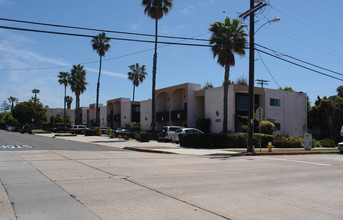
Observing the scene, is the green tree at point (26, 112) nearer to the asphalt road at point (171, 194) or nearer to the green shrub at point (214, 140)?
the green shrub at point (214, 140)

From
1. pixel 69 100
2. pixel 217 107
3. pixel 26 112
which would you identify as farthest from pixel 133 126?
pixel 69 100

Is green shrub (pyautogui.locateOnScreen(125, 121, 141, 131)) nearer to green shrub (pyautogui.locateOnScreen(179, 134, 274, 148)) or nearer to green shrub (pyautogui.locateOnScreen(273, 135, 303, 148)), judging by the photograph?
green shrub (pyautogui.locateOnScreen(179, 134, 274, 148))

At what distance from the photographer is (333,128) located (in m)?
41.8

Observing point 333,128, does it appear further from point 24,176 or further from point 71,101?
point 71,101

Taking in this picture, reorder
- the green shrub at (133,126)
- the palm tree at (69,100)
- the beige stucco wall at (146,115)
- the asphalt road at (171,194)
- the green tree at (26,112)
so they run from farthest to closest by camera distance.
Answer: the palm tree at (69,100)
the green tree at (26,112)
the green shrub at (133,126)
the beige stucco wall at (146,115)
the asphalt road at (171,194)

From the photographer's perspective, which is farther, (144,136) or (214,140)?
(144,136)

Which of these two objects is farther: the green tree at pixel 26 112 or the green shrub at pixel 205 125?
the green tree at pixel 26 112

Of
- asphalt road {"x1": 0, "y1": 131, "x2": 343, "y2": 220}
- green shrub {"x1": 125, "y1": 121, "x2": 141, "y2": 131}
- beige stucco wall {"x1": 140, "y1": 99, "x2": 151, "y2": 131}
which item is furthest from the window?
asphalt road {"x1": 0, "y1": 131, "x2": 343, "y2": 220}

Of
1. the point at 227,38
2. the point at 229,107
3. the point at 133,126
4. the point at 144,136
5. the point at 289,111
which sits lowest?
the point at 144,136

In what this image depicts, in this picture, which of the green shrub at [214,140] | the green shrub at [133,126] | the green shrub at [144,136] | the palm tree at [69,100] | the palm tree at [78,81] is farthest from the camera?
the palm tree at [69,100]

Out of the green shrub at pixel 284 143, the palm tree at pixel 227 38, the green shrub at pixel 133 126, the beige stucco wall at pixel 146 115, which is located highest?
the palm tree at pixel 227 38

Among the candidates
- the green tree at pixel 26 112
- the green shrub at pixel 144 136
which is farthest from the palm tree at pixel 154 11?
the green tree at pixel 26 112

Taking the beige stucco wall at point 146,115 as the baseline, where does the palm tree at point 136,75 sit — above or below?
above

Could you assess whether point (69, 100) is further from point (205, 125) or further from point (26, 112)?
point (205, 125)
